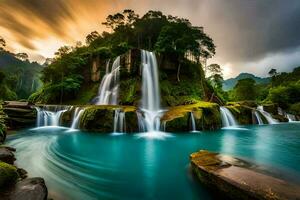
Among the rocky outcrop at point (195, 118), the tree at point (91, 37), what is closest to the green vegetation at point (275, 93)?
the rocky outcrop at point (195, 118)

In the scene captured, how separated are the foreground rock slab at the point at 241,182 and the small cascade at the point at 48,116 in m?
17.2

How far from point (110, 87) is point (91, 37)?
2385 centimetres

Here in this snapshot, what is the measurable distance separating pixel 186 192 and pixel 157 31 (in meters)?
35.2

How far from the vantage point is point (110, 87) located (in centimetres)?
2586

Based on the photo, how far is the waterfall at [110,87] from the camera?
24617 millimetres

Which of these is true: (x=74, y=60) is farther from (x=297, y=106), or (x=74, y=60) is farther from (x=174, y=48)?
(x=297, y=106)

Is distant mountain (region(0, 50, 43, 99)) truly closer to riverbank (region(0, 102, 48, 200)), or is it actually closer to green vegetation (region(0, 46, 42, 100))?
green vegetation (region(0, 46, 42, 100))

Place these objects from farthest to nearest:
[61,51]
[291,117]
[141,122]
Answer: [291,117], [61,51], [141,122]

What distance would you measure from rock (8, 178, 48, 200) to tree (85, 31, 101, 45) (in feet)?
147

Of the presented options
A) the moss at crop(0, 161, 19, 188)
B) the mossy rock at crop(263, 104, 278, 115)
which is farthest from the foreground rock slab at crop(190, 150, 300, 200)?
the mossy rock at crop(263, 104, 278, 115)

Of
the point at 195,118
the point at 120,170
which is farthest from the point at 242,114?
the point at 120,170

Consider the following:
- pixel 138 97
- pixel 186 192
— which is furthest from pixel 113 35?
pixel 186 192

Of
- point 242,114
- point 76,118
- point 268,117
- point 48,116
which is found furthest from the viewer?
point 268,117

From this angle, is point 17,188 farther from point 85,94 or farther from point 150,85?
point 85,94
